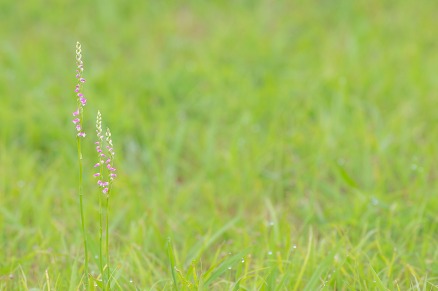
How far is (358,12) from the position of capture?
16.9 feet

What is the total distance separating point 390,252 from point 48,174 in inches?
65.9

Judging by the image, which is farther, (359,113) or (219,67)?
(219,67)

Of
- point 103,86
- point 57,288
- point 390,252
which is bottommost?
point 390,252

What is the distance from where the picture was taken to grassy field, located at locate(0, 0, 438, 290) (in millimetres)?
2375

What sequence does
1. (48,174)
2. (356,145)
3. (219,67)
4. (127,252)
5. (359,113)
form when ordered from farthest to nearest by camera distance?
(219,67) → (359,113) → (356,145) → (48,174) → (127,252)

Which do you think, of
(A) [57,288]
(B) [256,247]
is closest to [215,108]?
(B) [256,247]

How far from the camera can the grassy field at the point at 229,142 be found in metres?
2.38

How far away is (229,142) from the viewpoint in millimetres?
3621

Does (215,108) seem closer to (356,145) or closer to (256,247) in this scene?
(356,145)

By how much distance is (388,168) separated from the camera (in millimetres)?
3258

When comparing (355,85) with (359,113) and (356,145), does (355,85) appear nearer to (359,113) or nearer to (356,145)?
(359,113)

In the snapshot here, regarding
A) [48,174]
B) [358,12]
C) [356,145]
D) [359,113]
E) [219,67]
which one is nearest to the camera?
[48,174]

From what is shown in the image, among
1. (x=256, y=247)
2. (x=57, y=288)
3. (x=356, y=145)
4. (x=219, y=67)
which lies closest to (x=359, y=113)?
(x=356, y=145)

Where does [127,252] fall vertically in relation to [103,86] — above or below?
below
